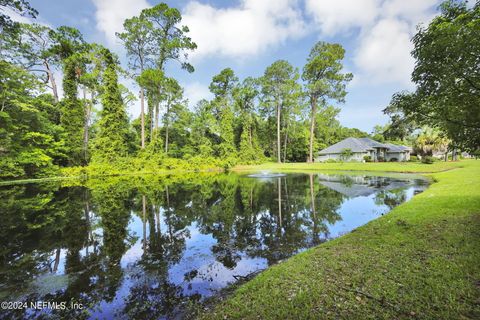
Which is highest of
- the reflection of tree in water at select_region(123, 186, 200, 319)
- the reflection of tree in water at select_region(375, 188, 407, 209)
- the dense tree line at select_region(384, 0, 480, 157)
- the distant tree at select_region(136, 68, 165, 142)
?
the distant tree at select_region(136, 68, 165, 142)

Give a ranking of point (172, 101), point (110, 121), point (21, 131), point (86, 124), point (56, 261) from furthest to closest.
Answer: point (172, 101) → point (86, 124) → point (110, 121) → point (21, 131) → point (56, 261)

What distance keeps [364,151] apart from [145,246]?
4034 centimetres

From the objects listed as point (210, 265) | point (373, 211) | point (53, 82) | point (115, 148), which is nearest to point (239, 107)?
point (115, 148)

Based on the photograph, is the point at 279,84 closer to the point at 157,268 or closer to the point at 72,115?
the point at 72,115

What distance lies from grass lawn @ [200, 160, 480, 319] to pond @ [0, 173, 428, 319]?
987 mm

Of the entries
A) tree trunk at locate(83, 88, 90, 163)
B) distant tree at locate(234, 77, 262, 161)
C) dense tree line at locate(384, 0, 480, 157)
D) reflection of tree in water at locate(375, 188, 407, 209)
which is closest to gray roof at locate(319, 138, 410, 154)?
distant tree at locate(234, 77, 262, 161)

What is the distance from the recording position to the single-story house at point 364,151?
37469mm

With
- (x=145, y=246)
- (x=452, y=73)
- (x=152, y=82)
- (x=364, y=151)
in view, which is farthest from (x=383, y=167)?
(x=152, y=82)

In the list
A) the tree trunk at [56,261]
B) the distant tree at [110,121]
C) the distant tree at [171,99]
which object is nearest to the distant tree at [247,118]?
the distant tree at [171,99]

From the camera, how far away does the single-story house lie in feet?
123

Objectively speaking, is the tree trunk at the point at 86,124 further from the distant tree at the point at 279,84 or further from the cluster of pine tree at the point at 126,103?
the distant tree at the point at 279,84

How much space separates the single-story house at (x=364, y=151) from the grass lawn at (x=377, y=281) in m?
35.1

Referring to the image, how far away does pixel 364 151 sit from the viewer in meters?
37.1

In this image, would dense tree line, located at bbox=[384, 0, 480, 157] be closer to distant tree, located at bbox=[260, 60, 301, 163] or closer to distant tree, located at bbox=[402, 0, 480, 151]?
distant tree, located at bbox=[402, 0, 480, 151]
